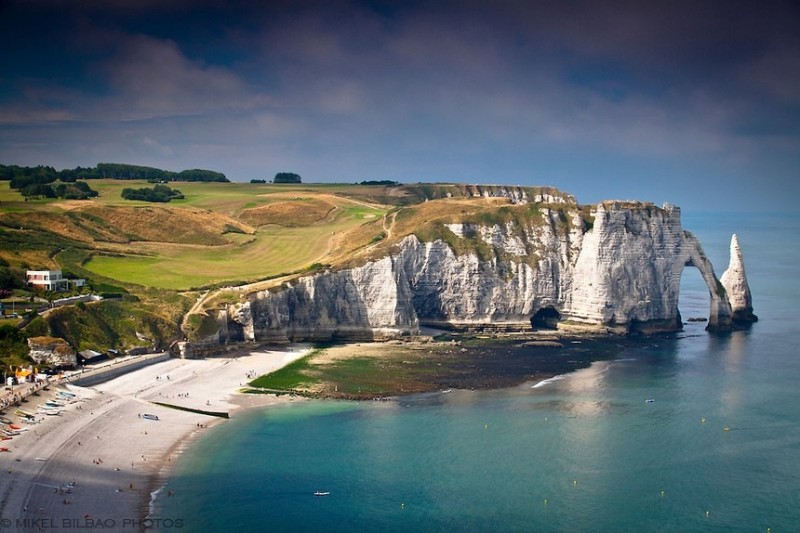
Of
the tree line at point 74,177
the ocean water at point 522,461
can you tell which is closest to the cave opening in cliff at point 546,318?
the ocean water at point 522,461

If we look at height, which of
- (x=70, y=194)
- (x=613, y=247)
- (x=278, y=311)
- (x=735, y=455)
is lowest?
(x=735, y=455)

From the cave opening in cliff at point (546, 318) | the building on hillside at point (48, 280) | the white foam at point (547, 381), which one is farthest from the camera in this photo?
the cave opening in cliff at point (546, 318)

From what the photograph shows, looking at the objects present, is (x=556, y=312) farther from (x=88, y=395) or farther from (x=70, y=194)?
(x=70, y=194)

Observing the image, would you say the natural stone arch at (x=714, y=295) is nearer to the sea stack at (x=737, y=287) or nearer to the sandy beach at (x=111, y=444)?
the sea stack at (x=737, y=287)

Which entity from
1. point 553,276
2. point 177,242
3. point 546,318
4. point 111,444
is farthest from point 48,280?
point 546,318

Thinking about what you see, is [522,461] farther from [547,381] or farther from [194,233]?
[194,233]

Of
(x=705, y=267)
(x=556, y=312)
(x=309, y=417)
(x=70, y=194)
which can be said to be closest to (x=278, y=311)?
(x=309, y=417)
